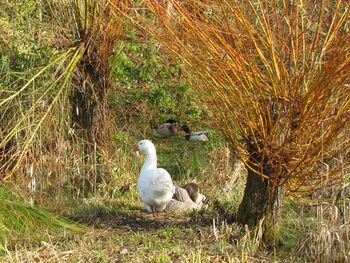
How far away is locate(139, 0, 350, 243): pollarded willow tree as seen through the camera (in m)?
5.67

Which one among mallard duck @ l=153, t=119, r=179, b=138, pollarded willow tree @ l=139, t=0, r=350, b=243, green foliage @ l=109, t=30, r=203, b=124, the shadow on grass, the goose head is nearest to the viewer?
Result: pollarded willow tree @ l=139, t=0, r=350, b=243

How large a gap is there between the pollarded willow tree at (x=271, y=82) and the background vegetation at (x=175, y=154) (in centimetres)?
2

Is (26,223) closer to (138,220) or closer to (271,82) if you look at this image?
(138,220)

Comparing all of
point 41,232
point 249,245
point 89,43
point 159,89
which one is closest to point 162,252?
point 249,245

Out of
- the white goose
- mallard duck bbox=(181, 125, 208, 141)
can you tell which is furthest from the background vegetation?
mallard duck bbox=(181, 125, 208, 141)

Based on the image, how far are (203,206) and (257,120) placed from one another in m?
1.90

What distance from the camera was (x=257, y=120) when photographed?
616cm

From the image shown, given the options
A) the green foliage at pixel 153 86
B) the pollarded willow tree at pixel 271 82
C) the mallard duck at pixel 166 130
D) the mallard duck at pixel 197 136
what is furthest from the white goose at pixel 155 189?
the green foliage at pixel 153 86

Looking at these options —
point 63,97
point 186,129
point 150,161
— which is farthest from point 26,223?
point 186,129

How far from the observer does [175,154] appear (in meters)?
10.7

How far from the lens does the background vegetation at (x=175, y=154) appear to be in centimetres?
586

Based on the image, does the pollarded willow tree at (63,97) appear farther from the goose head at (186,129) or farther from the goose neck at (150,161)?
the goose head at (186,129)

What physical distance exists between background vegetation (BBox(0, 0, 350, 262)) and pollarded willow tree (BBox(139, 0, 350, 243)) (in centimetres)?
2

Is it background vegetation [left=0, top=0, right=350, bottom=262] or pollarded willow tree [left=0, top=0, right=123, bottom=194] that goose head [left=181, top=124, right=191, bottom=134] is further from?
pollarded willow tree [left=0, top=0, right=123, bottom=194]
